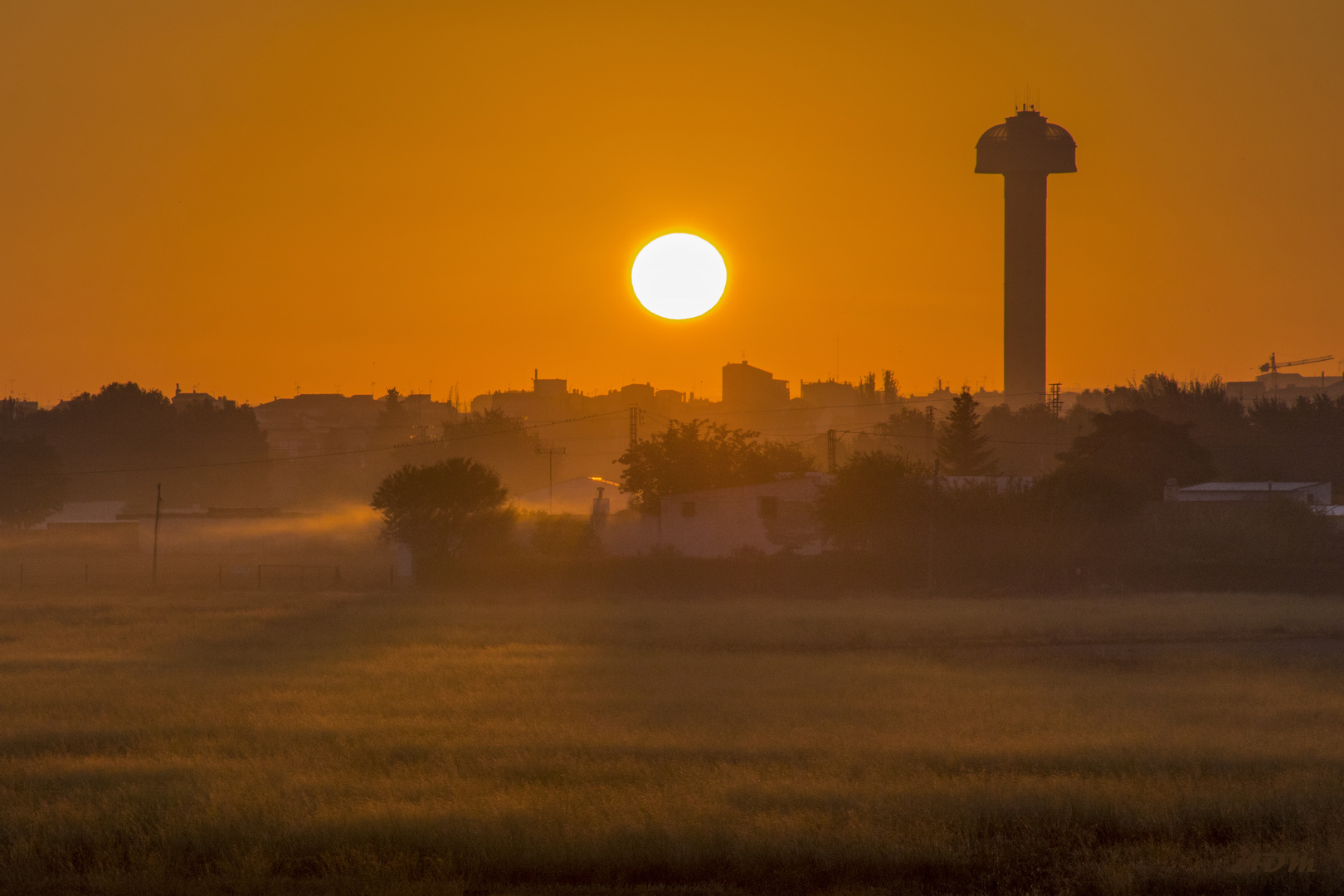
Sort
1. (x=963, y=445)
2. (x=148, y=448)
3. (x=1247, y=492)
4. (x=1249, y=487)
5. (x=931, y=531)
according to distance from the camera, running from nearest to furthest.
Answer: (x=931, y=531) → (x=1247, y=492) → (x=1249, y=487) → (x=963, y=445) → (x=148, y=448)

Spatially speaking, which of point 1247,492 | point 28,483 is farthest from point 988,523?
point 28,483

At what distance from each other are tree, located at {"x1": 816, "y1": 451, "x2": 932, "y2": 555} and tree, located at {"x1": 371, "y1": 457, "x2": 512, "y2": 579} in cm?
1715

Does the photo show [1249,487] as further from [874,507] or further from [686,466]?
[686,466]

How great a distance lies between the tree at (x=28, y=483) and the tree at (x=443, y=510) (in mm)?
49434

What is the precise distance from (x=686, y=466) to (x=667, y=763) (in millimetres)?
66049

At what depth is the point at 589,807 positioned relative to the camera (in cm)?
1667

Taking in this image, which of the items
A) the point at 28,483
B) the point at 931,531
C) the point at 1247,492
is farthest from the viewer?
the point at 28,483

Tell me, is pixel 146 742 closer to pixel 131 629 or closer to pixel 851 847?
pixel 851 847

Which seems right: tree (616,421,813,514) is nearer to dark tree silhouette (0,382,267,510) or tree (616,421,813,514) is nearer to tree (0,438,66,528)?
tree (0,438,66,528)

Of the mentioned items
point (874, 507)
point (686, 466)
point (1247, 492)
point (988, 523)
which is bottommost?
point (988, 523)

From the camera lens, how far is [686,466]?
8594 centimetres

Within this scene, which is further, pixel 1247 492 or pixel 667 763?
pixel 1247 492

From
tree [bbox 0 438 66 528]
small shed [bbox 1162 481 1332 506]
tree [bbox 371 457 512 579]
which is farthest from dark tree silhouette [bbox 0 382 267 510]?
small shed [bbox 1162 481 1332 506]

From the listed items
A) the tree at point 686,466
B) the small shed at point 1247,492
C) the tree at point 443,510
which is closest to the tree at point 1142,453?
the small shed at point 1247,492
